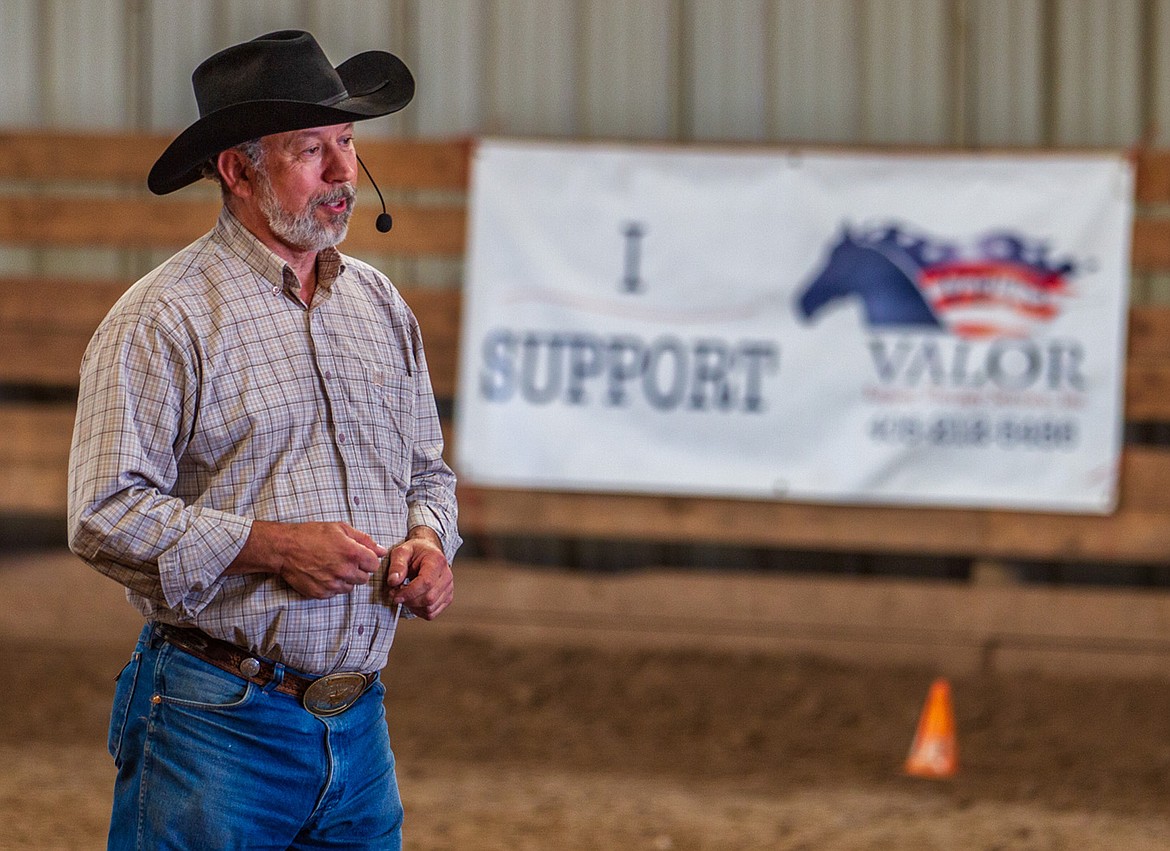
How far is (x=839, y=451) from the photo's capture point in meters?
6.32

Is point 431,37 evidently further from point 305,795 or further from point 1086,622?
point 305,795

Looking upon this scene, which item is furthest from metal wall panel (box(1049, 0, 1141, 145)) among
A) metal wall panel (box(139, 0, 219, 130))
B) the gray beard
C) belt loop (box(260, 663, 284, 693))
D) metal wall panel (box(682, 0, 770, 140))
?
belt loop (box(260, 663, 284, 693))

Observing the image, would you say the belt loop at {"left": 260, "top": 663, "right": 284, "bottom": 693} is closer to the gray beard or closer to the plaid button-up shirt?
the plaid button-up shirt

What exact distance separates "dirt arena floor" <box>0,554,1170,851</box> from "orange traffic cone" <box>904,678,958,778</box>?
0.18 feet

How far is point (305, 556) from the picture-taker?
2.09 meters

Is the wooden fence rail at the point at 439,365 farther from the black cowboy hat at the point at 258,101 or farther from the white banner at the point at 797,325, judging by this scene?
the black cowboy hat at the point at 258,101

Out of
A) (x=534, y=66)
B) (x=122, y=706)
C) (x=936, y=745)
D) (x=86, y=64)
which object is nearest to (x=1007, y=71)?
(x=534, y=66)

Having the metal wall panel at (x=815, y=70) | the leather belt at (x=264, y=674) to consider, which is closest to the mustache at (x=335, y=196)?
the leather belt at (x=264, y=674)

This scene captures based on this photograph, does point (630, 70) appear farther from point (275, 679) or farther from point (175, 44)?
point (275, 679)

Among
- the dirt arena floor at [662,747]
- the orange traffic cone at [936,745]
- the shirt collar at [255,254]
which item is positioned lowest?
the dirt arena floor at [662,747]

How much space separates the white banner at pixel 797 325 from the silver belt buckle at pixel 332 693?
4.14 m

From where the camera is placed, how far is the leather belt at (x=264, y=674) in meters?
2.16

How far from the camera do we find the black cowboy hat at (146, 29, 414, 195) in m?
2.22

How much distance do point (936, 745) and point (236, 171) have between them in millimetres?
3662
